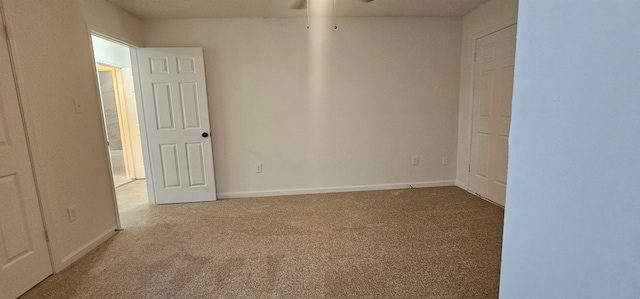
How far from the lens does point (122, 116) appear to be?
4.62m

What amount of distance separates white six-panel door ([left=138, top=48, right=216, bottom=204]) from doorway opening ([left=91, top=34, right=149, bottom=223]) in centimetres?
115

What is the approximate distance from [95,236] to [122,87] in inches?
125

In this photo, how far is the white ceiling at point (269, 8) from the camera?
2760 mm

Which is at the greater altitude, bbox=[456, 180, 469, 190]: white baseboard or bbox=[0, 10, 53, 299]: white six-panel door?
bbox=[0, 10, 53, 299]: white six-panel door

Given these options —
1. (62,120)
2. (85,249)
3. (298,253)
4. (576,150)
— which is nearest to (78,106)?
(62,120)

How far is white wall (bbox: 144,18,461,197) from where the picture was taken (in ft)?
10.9

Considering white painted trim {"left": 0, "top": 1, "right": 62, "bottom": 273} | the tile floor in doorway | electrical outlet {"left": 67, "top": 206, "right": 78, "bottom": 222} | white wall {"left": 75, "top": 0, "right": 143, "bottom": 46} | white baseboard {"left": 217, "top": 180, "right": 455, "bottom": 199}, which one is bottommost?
the tile floor in doorway

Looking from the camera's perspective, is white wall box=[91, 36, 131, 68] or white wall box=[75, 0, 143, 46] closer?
white wall box=[75, 0, 143, 46]

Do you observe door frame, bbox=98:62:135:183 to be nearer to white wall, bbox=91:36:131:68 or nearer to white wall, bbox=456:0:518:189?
white wall, bbox=91:36:131:68

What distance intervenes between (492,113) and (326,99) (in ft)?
6.60

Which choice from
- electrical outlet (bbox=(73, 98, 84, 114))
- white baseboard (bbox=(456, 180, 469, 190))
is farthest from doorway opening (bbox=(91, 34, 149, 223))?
white baseboard (bbox=(456, 180, 469, 190))

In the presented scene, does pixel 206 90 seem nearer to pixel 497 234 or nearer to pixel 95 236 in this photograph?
pixel 95 236

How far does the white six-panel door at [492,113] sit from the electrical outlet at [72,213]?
4209mm

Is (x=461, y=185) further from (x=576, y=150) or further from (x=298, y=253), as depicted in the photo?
(x=576, y=150)
